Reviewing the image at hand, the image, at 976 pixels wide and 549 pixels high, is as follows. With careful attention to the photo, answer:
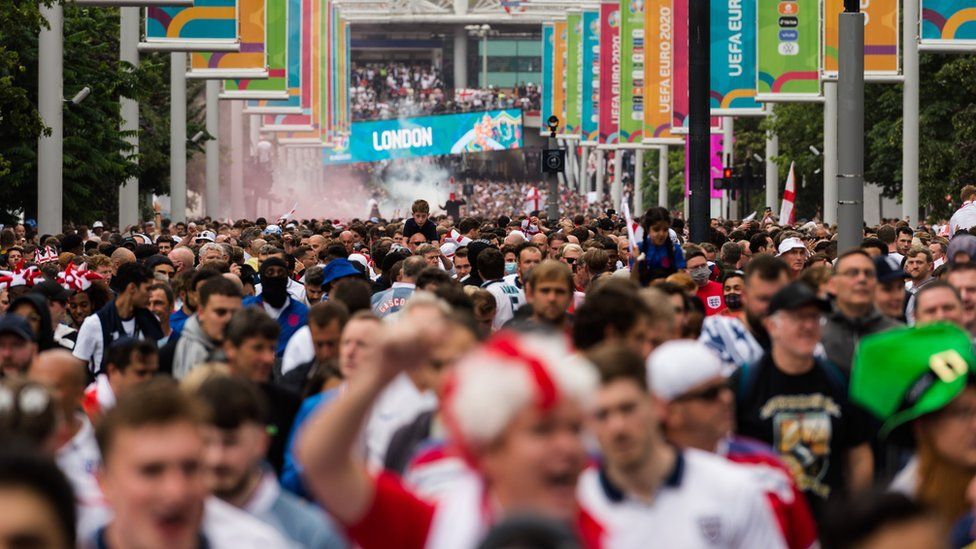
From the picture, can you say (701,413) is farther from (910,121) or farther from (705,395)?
(910,121)

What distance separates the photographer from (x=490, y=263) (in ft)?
49.2

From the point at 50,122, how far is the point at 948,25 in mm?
13554

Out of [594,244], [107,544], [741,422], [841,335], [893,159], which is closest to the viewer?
Result: [107,544]

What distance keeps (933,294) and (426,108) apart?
12185 cm

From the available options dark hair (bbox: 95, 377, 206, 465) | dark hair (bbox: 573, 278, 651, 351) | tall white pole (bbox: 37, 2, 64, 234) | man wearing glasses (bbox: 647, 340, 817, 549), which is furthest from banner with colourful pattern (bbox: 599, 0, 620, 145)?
dark hair (bbox: 95, 377, 206, 465)

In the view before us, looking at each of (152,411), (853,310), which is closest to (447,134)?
(853,310)

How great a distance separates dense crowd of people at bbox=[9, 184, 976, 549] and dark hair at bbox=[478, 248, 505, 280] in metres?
3.96

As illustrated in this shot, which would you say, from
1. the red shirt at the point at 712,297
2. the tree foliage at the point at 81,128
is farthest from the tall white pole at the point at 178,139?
the red shirt at the point at 712,297

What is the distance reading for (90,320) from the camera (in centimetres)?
1306

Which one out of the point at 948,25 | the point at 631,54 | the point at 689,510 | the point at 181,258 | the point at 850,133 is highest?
the point at 631,54

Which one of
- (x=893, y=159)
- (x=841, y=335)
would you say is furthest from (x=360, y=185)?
(x=841, y=335)

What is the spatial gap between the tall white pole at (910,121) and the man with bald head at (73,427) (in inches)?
1187

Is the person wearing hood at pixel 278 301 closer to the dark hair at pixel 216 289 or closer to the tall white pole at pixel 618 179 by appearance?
the dark hair at pixel 216 289

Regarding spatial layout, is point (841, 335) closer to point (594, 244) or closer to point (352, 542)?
point (352, 542)
